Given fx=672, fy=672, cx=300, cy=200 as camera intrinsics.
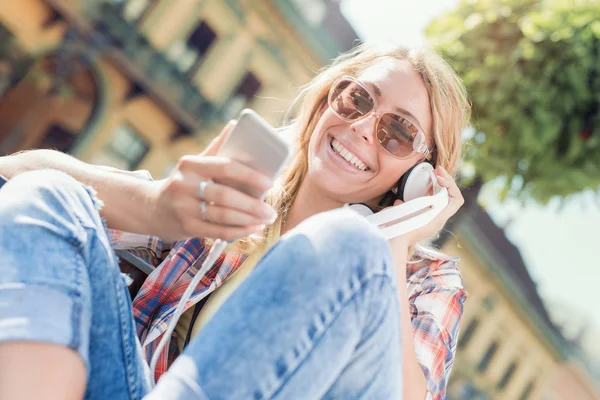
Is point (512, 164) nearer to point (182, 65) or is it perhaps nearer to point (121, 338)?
point (121, 338)

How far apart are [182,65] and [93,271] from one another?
41.8ft

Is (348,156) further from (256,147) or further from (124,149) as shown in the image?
(124,149)

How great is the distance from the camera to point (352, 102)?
251cm

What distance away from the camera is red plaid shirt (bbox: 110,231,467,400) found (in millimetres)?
1984

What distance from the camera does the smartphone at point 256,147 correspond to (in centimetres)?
137

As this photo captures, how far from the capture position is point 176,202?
4.97ft

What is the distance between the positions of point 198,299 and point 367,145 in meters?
0.85

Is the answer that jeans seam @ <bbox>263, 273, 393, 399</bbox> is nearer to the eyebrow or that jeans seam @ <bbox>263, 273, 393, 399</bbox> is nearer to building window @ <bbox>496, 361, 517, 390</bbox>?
the eyebrow

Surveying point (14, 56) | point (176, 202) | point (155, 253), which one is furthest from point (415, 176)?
point (14, 56)

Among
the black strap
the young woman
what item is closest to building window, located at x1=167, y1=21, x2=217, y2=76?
the black strap

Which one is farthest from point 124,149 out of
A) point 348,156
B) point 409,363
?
point 409,363

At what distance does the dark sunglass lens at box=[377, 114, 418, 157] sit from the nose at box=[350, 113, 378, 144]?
0.02m

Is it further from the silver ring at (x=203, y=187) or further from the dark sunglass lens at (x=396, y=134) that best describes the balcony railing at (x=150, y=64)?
the silver ring at (x=203, y=187)

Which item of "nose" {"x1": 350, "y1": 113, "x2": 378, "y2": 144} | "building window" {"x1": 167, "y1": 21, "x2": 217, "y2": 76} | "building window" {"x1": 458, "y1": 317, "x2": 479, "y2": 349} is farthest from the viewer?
"building window" {"x1": 458, "y1": 317, "x2": 479, "y2": 349}
